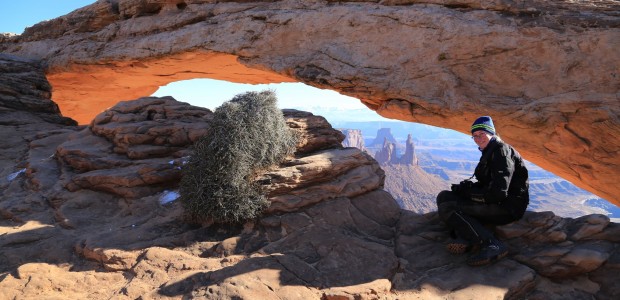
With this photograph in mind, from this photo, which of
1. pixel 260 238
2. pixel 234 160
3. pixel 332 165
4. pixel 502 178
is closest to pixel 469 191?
pixel 502 178

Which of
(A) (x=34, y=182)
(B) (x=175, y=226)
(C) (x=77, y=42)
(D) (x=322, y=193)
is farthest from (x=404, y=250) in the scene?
(C) (x=77, y=42)

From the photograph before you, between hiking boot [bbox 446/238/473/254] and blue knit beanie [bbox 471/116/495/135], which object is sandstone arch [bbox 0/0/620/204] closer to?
blue knit beanie [bbox 471/116/495/135]

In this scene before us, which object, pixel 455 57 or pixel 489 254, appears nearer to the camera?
pixel 489 254

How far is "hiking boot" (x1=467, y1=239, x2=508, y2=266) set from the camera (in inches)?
221

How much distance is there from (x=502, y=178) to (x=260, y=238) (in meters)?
3.75

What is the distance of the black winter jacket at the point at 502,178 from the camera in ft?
17.7

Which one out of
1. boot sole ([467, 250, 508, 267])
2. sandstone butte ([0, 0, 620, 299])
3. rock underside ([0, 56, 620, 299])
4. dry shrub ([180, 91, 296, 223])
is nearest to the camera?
rock underside ([0, 56, 620, 299])

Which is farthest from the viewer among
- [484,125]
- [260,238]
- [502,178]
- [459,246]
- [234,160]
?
[234,160]

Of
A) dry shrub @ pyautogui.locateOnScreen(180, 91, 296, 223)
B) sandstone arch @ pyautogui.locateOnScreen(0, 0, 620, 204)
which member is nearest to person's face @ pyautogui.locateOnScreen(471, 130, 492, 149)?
sandstone arch @ pyautogui.locateOnScreen(0, 0, 620, 204)

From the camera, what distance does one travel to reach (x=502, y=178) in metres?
5.37

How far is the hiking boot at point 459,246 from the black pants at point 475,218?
66 mm

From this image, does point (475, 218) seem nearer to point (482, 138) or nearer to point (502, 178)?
point (502, 178)

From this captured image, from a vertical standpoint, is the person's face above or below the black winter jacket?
above

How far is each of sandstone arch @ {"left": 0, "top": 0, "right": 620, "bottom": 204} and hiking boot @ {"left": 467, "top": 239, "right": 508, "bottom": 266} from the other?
332 cm
